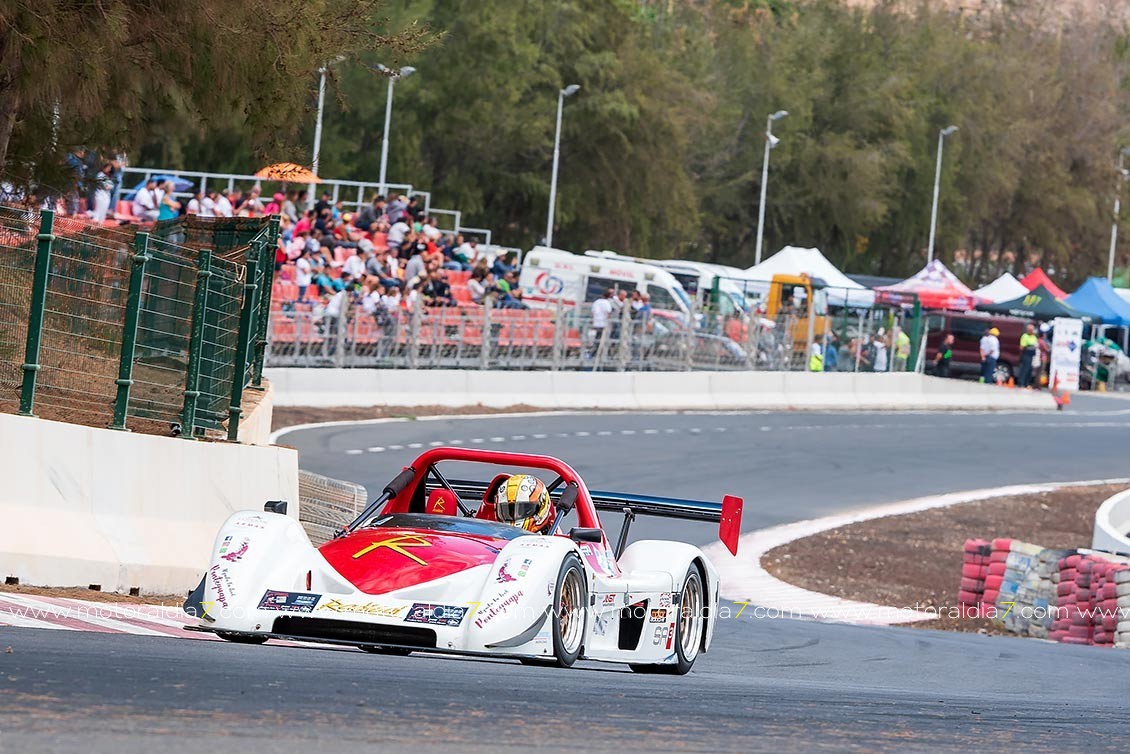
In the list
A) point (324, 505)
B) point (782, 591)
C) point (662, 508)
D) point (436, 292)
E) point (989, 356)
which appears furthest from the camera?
point (989, 356)

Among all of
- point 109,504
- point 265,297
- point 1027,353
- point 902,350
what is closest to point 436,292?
point 902,350

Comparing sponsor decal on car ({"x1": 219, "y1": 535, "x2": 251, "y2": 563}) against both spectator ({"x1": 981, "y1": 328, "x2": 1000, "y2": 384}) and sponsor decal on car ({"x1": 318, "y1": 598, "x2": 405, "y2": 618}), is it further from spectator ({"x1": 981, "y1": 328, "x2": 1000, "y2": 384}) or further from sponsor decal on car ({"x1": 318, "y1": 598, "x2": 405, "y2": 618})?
spectator ({"x1": 981, "y1": 328, "x2": 1000, "y2": 384})

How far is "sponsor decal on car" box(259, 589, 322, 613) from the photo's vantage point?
27.3 feet

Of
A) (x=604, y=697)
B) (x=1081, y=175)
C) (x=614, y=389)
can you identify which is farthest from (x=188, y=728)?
(x=1081, y=175)

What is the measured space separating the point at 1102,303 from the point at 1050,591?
44.5 m

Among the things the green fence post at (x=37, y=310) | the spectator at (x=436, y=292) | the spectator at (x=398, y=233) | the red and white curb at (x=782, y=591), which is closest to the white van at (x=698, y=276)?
the spectator at (x=398, y=233)

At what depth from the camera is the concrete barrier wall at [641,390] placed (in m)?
30.6

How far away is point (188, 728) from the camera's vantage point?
5484 millimetres

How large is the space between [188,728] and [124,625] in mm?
3932

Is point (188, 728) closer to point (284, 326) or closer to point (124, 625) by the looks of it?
point (124, 625)

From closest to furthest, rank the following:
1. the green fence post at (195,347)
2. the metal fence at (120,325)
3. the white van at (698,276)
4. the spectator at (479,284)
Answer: the metal fence at (120,325) < the green fence post at (195,347) < the spectator at (479,284) < the white van at (698,276)

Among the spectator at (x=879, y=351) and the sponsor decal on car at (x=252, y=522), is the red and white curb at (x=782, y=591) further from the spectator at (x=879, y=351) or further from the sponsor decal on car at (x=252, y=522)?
the spectator at (x=879, y=351)

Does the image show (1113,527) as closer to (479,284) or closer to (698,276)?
(479,284)

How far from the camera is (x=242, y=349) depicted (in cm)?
1354
